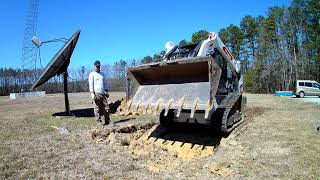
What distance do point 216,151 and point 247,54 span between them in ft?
180

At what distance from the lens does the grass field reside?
239 inches

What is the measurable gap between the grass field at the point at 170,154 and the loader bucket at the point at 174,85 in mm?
1107

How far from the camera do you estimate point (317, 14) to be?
44812mm

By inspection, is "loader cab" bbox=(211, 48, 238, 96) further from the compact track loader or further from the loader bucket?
the loader bucket

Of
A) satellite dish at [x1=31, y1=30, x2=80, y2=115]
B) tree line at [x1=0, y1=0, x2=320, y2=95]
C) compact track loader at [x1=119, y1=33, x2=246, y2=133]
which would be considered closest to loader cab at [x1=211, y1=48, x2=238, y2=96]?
compact track loader at [x1=119, y1=33, x2=246, y2=133]

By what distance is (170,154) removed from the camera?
27.3 ft

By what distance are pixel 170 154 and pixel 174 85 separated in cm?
193

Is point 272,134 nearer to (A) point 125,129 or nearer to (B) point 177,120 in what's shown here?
(B) point 177,120

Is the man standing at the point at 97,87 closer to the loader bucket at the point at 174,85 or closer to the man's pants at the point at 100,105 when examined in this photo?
the man's pants at the point at 100,105

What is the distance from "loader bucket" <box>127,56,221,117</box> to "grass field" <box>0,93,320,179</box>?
111 centimetres

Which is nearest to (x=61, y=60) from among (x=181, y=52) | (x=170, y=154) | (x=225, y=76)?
(x=181, y=52)

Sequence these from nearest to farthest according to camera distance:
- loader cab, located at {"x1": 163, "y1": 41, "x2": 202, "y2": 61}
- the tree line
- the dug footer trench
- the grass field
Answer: the grass field
the dug footer trench
loader cab, located at {"x1": 163, "y1": 41, "x2": 202, "y2": 61}
the tree line

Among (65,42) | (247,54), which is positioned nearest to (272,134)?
(65,42)

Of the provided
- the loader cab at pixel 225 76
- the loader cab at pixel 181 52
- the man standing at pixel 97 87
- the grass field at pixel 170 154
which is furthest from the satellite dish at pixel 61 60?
the loader cab at pixel 225 76
